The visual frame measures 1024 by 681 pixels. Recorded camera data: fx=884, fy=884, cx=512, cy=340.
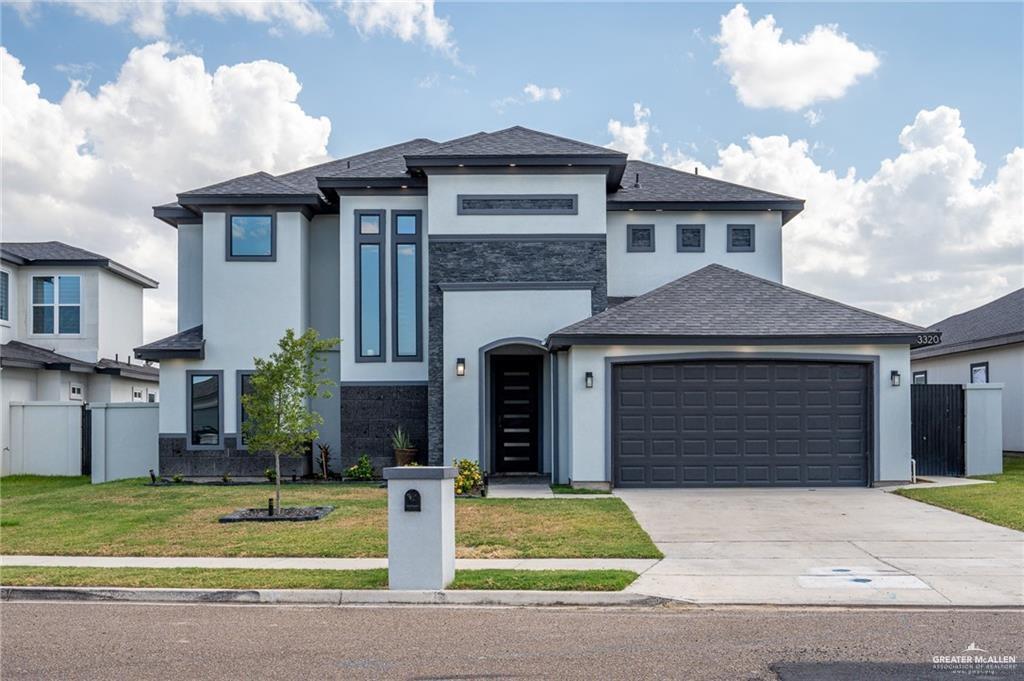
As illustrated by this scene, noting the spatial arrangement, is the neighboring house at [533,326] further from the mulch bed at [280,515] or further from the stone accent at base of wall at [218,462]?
the mulch bed at [280,515]

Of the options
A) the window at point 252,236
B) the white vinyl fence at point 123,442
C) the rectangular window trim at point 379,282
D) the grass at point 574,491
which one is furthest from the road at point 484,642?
the white vinyl fence at point 123,442

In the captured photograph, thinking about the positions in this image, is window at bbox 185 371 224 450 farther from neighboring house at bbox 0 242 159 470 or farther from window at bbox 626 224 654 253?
window at bbox 626 224 654 253

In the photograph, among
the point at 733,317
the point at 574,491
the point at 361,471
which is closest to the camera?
the point at 574,491

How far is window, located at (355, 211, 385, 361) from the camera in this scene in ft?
68.2

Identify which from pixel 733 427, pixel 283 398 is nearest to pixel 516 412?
pixel 733 427

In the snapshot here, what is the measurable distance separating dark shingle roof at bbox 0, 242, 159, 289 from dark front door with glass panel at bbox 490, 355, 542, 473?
49.8 ft

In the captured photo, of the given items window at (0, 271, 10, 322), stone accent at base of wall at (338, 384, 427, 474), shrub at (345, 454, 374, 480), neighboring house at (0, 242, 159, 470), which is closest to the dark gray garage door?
stone accent at base of wall at (338, 384, 427, 474)

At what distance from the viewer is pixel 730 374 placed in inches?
699

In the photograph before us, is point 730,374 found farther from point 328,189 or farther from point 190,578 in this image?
point 190,578

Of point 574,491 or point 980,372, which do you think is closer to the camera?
point 574,491

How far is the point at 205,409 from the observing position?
21.0 meters

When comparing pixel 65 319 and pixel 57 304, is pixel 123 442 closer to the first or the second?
pixel 65 319

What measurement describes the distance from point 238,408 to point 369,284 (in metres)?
4.27

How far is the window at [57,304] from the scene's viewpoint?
2808 centimetres
